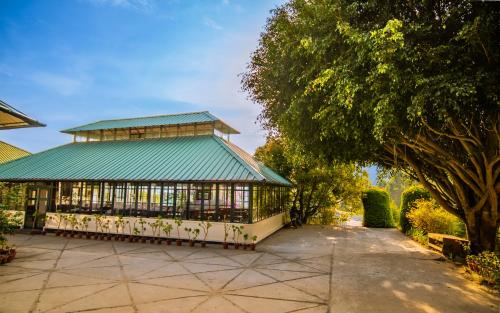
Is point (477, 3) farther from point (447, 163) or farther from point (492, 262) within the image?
point (492, 262)

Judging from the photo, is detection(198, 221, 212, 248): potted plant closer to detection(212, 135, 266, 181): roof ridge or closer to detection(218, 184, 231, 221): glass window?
detection(218, 184, 231, 221): glass window

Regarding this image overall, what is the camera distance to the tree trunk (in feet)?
36.7

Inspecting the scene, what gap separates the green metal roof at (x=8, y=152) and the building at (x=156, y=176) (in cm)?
1503

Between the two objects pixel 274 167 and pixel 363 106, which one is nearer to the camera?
pixel 363 106

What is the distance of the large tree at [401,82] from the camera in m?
6.91

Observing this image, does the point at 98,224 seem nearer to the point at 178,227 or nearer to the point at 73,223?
the point at 73,223

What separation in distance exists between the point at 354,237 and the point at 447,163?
8825 millimetres

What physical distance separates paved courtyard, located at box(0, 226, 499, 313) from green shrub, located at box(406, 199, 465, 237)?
256 cm

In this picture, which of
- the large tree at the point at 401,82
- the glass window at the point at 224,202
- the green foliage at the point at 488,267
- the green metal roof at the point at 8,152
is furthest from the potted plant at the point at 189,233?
the green metal roof at the point at 8,152

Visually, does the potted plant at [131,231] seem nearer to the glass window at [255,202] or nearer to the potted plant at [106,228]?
the potted plant at [106,228]

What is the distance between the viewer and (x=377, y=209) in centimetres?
2359

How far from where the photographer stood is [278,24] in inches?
397

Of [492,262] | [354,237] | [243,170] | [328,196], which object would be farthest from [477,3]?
[328,196]

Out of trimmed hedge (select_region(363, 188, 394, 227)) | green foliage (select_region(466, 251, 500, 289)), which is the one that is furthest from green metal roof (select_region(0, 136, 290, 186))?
trimmed hedge (select_region(363, 188, 394, 227))
